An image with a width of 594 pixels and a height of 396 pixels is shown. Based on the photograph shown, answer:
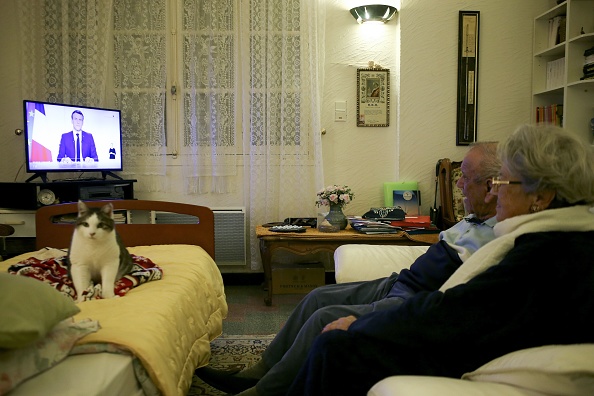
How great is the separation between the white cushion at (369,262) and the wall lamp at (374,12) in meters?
2.19

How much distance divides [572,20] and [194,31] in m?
2.71

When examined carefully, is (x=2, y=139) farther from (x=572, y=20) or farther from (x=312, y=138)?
(x=572, y=20)

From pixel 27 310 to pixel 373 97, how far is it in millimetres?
3331

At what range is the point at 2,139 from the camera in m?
3.84

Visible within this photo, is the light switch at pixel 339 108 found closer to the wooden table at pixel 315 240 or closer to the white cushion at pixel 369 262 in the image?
the wooden table at pixel 315 240

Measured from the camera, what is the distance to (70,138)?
3.47 metres

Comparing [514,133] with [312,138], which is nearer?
[514,133]

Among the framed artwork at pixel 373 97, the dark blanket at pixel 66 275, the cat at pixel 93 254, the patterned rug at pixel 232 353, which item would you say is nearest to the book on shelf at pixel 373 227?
the framed artwork at pixel 373 97

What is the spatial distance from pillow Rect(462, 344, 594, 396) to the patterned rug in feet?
4.62

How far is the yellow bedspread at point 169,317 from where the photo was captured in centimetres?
127

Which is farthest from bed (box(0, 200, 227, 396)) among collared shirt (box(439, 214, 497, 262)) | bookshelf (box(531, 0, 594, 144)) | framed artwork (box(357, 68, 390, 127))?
A: bookshelf (box(531, 0, 594, 144))

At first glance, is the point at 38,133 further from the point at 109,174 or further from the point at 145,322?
the point at 145,322

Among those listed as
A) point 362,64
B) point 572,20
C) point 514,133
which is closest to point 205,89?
point 362,64

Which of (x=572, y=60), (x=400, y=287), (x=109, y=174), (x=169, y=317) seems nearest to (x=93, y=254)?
(x=169, y=317)
